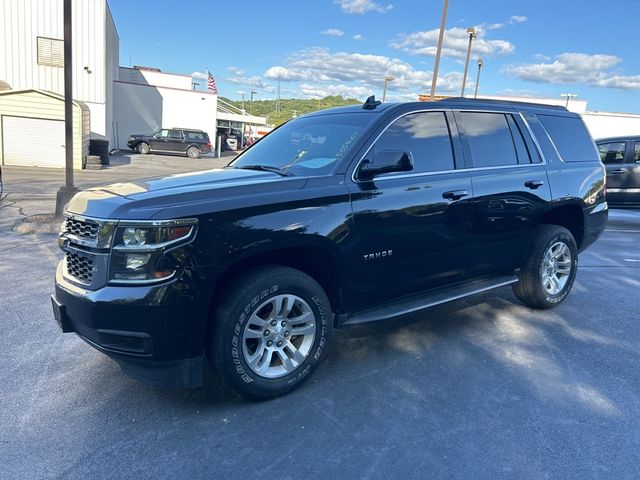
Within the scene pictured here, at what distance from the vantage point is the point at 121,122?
108 ft

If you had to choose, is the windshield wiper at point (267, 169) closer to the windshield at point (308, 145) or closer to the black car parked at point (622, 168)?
the windshield at point (308, 145)

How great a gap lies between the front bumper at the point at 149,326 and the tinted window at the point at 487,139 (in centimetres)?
269

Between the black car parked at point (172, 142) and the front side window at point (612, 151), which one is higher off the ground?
the front side window at point (612, 151)

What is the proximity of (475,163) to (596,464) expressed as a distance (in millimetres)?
2464

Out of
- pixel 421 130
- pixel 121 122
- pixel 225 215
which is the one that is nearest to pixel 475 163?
pixel 421 130

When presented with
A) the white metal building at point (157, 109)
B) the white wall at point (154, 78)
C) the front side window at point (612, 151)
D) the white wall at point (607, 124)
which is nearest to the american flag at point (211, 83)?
the white wall at point (154, 78)

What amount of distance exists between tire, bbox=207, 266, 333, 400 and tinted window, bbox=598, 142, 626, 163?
37.0 feet

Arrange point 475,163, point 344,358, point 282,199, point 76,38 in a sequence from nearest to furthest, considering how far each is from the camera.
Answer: point 282,199 → point 344,358 → point 475,163 → point 76,38

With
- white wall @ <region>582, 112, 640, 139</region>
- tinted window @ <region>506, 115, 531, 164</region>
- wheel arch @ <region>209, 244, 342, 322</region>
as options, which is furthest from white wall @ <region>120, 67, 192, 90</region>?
wheel arch @ <region>209, 244, 342, 322</region>

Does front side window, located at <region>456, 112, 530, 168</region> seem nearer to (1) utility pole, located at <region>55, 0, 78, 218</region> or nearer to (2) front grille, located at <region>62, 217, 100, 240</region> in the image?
(2) front grille, located at <region>62, 217, 100, 240</region>

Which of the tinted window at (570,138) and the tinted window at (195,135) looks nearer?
the tinted window at (570,138)

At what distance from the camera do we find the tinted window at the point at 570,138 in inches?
201

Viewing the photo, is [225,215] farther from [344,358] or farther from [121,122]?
[121,122]

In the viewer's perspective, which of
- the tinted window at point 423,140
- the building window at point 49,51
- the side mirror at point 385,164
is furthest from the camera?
the building window at point 49,51
